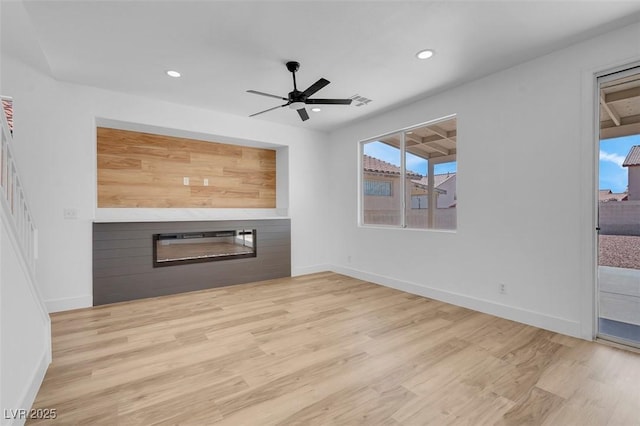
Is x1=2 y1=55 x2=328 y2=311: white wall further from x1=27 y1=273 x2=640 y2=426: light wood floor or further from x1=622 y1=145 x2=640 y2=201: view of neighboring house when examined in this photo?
x1=622 y1=145 x2=640 y2=201: view of neighboring house

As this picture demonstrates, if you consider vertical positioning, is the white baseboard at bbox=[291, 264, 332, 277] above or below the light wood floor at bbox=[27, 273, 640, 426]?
above

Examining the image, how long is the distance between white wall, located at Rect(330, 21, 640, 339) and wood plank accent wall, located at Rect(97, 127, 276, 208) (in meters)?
2.81

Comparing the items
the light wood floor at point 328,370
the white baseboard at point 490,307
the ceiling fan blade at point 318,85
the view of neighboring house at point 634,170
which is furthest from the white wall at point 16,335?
the view of neighboring house at point 634,170

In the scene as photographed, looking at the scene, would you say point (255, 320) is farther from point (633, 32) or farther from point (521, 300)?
point (633, 32)

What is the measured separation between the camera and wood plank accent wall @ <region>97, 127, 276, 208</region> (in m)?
4.16

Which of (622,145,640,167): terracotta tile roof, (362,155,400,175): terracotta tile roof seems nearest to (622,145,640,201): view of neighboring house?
(622,145,640,167): terracotta tile roof

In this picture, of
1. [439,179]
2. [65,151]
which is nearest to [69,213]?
[65,151]

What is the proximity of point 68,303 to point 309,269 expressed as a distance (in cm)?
347

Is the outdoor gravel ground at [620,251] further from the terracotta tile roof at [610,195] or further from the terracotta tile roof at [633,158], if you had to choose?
the terracotta tile roof at [633,158]

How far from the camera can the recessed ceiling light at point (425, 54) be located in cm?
282

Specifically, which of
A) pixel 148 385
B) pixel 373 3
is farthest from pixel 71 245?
pixel 373 3

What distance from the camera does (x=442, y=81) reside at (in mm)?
3477

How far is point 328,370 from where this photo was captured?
2189 millimetres

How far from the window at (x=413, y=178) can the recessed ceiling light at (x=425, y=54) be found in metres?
1.17
